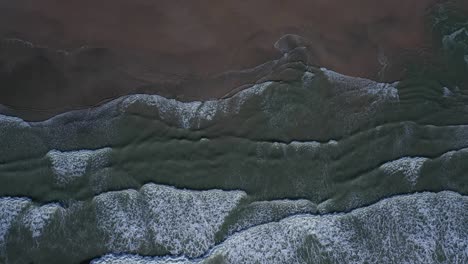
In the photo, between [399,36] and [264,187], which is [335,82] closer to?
[399,36]

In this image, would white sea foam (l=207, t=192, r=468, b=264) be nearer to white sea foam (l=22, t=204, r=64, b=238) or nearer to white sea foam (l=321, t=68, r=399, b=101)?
white sea foam (l=321, t=68, r=399, b=101)

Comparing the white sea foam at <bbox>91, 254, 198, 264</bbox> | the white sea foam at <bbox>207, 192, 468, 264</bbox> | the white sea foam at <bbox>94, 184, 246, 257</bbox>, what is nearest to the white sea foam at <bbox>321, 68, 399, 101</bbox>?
the white sea foam at <bbox>207, 192, 468, 264</bbox>

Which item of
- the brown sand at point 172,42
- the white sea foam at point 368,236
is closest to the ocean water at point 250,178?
the white sea foam at point 368,236

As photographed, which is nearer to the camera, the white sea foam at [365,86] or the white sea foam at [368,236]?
the white sea foam at [368,236]

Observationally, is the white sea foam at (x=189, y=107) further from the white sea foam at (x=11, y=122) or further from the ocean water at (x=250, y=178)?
the white sea foam at (x=11, y=122)

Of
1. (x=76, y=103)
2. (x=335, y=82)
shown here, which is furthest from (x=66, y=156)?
(x=335, y=82)
